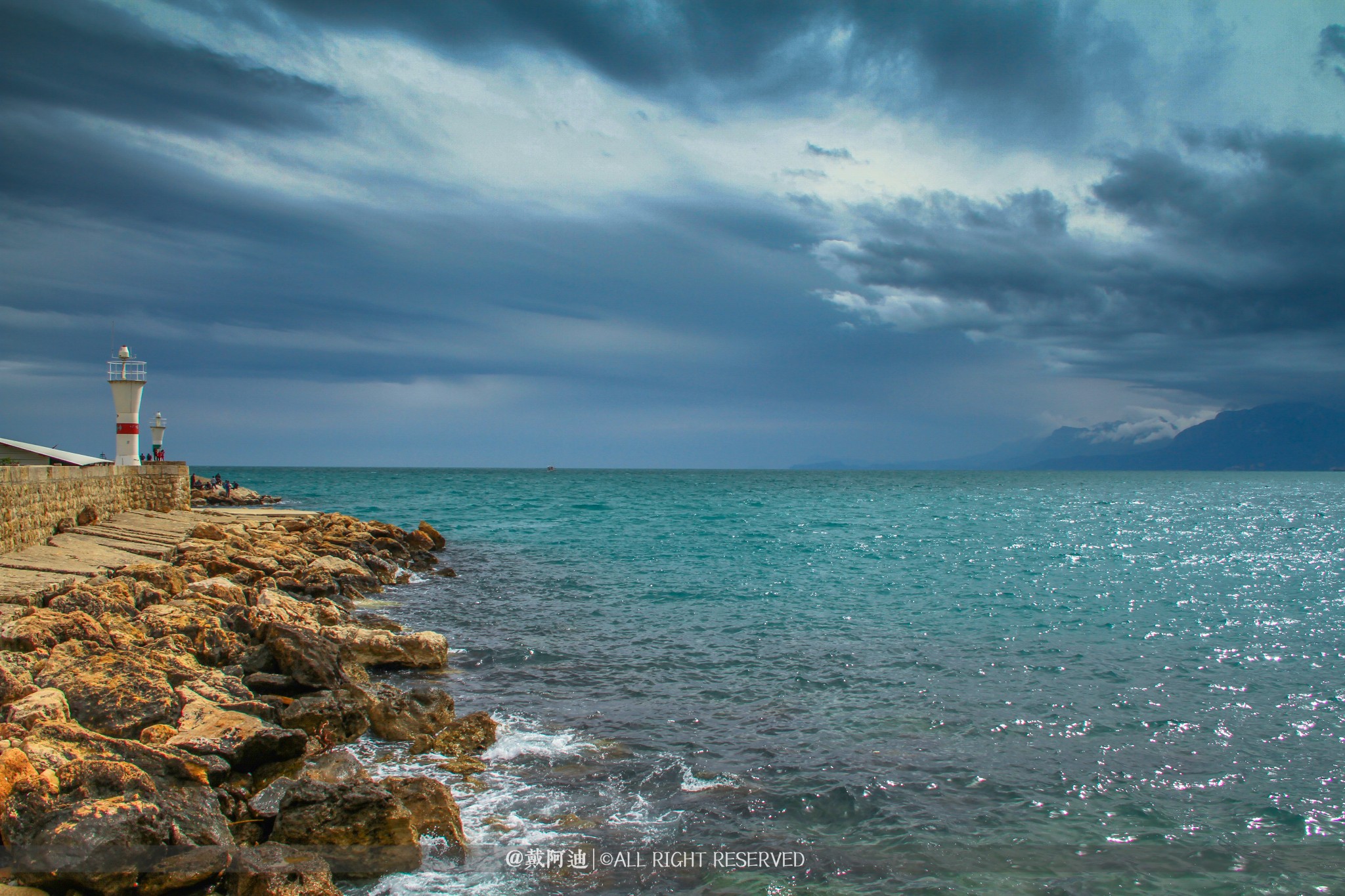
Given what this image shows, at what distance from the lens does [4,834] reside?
5.75 meters

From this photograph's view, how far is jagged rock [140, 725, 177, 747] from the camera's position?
7.73 m

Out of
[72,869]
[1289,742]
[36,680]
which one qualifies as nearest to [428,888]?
[72,869]

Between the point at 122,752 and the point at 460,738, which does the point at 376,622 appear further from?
the point at 122,752

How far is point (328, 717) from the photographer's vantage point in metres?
9.90

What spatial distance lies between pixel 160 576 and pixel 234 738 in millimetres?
9074

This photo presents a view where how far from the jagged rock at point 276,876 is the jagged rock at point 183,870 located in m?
0.12

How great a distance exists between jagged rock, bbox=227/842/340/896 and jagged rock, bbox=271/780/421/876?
1.36 ft

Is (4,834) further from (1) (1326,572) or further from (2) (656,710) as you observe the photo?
(1) (1326,572)

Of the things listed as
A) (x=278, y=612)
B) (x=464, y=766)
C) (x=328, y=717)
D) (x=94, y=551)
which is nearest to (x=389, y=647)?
(x=278, y=612)

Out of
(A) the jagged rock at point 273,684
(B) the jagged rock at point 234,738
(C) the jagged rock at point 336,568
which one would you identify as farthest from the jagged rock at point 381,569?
(B) the jagged rock at point 234,738

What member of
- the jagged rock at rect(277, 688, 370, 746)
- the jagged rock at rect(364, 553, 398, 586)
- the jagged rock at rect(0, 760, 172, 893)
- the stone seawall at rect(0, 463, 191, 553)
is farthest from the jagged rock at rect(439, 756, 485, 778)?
the jagged rock at rect(364, 553, 398, 586)

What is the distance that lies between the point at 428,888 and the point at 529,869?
919mm

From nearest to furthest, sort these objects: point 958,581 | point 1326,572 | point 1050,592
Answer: point 1050,592
point 958,581
point 1326,572

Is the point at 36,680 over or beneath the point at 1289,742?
over
